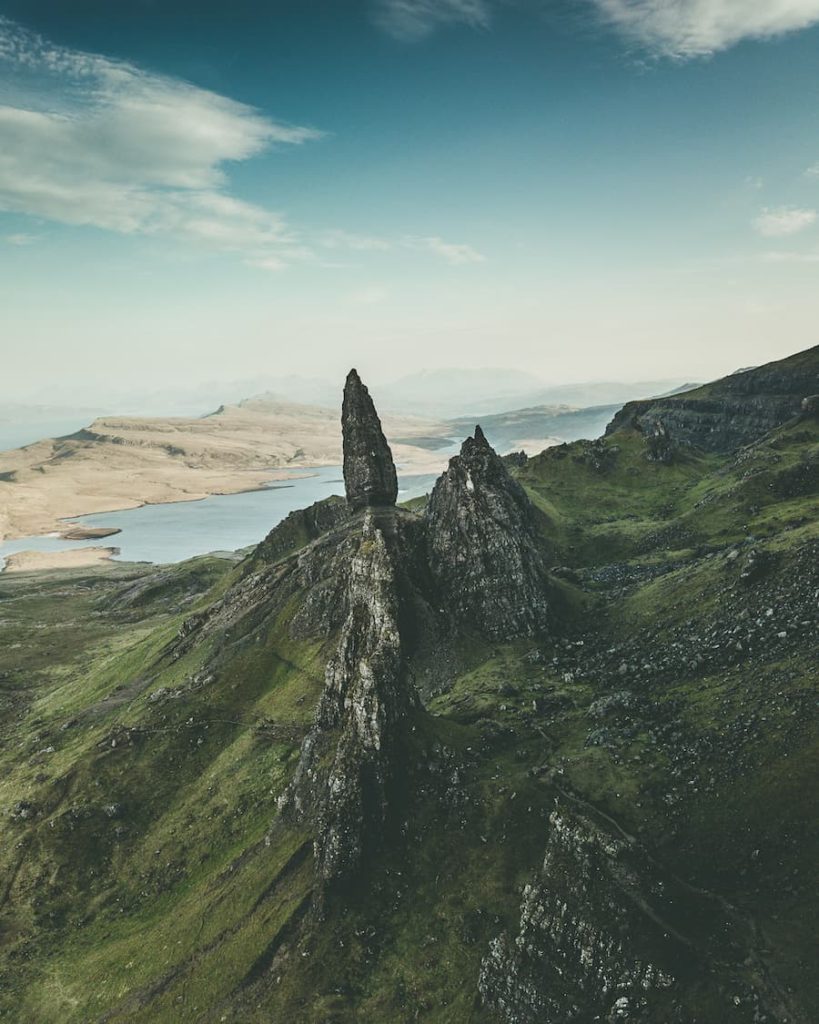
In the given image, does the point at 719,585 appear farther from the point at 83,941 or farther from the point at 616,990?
the point at 83,941

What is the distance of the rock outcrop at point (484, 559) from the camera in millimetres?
80438

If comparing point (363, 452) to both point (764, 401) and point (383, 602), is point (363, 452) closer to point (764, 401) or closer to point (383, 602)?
point (383, 602)

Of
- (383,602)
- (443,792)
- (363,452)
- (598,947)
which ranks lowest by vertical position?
(598,947)

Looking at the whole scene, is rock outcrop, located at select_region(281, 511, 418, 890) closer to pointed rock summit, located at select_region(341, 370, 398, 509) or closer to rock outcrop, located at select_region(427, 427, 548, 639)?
rock outcrop, located at select_region(427, 427, 548, 639)

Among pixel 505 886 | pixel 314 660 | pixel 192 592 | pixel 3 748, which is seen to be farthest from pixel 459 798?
pixel 192 592

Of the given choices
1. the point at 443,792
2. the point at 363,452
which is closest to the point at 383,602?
the point at 443,792

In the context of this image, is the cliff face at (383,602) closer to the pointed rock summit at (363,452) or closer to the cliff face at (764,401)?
the pointed rock summit at (363,452)

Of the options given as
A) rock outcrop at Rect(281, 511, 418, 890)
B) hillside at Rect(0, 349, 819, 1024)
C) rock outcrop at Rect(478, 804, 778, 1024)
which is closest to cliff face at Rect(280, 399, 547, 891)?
rock outcrop at Rect(281, 511, 418, 890)

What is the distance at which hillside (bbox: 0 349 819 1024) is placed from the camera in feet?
114

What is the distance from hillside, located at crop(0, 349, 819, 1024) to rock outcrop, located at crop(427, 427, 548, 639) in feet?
1.28

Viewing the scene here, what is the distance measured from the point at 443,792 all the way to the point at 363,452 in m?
61.8

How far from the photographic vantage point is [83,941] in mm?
55594

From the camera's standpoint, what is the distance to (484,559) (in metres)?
83.2

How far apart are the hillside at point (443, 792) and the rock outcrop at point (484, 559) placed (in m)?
0.39
